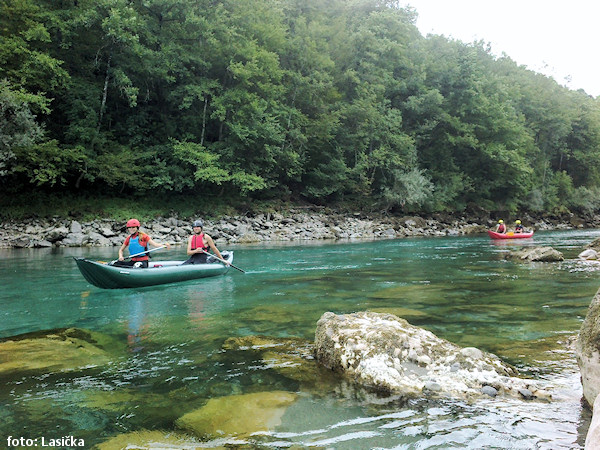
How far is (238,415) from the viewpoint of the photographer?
289cm

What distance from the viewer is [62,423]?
9.19ft

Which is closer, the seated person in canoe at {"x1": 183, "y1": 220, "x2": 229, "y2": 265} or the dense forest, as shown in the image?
the seated person in canoe at {"x1": 183, "y1": 220, "x2": 229, "y2": 265}

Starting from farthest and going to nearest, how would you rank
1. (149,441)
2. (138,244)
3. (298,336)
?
1. (138,244)
2. (298,336)
3. (149,441)

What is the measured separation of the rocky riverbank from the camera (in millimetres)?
16828

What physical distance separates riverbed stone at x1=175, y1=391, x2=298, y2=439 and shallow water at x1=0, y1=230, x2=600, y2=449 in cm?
8

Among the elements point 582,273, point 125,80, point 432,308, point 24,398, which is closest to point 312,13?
point 125,80

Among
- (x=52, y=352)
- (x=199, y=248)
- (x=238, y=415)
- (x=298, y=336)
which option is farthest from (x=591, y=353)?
(x=199, y=248)

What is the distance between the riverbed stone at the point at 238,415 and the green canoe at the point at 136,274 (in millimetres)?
5419

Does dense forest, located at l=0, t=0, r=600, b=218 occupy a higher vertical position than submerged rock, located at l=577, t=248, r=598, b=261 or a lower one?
higher

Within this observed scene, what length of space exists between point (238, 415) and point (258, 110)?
2142cm

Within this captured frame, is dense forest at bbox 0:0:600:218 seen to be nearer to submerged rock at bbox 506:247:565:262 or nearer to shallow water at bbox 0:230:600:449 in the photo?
shallow water at bbox 0:230:600:449

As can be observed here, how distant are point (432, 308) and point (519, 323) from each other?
125 centimetres

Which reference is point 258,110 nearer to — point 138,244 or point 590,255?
point 138,244

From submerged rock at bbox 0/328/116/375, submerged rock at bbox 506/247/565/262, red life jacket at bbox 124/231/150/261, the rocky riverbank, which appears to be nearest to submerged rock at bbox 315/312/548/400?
submerged rock at bbox 0/328/116/375
